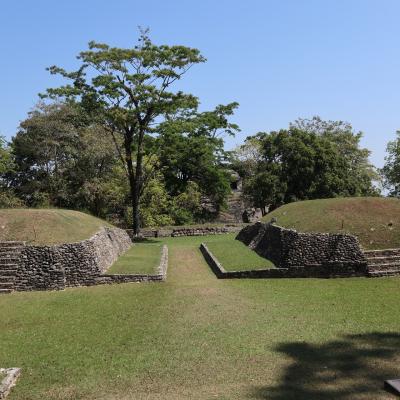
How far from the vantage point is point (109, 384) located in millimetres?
8391

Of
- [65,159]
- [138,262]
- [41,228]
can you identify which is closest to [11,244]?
[41,228]

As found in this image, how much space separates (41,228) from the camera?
1977cm

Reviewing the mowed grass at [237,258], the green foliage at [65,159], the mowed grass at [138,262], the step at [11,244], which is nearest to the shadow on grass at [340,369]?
the mowed grass at [237,258]

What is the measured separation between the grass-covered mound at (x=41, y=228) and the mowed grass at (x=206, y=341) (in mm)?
2936

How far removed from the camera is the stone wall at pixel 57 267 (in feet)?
57.3

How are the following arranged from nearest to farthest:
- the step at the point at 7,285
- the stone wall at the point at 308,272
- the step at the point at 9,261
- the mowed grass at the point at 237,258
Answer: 1. the step at the point at 7,285
2. the step at the point at 9,261
3. the stone wall at the point at 308,272
4. the mowed grass at the point at 237,258

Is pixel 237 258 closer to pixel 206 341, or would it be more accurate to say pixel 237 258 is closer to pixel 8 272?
pixel 8 272

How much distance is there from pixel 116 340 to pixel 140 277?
7.08 m

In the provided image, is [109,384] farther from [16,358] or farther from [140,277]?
[140,277]

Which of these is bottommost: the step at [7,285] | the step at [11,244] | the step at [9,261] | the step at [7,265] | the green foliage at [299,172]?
the step at [7,285]

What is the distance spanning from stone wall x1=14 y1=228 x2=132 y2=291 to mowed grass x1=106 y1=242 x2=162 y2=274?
919mm

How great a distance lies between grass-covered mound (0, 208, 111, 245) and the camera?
19.0 meters

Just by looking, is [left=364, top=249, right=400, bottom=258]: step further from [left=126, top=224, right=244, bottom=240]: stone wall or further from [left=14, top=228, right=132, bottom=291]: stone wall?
[left=126, top=224, right=244, bottom=240]: stone wall

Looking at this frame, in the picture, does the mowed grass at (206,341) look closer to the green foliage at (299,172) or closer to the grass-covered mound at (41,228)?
the grass-covered mound at (41,228)
